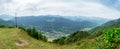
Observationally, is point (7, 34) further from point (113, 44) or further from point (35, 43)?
point (113, 44)

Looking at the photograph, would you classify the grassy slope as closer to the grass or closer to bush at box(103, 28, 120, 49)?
the grass

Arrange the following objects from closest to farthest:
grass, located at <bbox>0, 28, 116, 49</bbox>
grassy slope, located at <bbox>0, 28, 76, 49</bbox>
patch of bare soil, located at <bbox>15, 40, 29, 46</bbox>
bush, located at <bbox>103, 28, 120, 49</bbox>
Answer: bush, located at <bbox>103, 28, 120, 49</bbox>
grass, located at <bbox>0, 28, 116, 49</bbox>
grassy slope, located at <bbox>0, 28, 76, 49</bbox>
patch of bare soil, located at <bbox>15, 40, 29, 46</bbox>

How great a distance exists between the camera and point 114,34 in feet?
76.8

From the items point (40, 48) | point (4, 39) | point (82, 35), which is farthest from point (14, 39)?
point (82, 35)

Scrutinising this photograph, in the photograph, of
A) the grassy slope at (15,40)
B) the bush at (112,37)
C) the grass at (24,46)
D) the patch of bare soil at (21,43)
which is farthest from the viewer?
the patch of bare soil at (21,43)

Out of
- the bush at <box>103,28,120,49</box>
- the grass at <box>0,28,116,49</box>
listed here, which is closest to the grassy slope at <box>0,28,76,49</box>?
the grass at <box>0,28,116,49</box>

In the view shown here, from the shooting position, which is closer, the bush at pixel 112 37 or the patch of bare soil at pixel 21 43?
the bush at pixel 112 37

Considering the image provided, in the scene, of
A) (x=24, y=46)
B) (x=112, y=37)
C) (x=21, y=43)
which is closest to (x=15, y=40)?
(x=21, y=43)

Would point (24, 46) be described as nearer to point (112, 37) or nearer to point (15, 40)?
point (15, 40)

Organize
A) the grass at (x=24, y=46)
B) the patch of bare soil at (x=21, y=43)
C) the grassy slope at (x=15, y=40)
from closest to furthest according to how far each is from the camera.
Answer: the grass at (x=24, y=46)
the grassy slope at (x=15, y=40)
the patch of bare soil at (x=21, y=43)

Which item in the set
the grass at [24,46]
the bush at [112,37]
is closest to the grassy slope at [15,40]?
the grass at [24,46]

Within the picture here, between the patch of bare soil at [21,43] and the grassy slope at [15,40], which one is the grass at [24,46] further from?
the patch of bare soil at [21,43]

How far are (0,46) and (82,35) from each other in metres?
101

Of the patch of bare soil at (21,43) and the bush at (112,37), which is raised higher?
the bush at (112,37)
